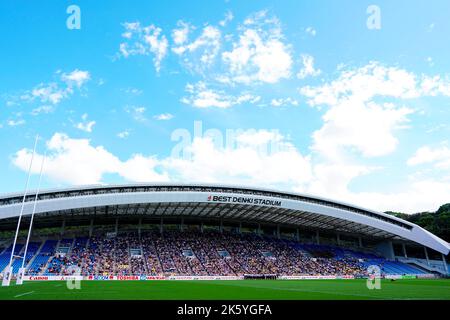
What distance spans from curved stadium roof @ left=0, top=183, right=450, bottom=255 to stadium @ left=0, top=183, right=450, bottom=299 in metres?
0.13

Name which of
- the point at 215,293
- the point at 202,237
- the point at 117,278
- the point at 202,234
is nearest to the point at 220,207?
the point at 202,237

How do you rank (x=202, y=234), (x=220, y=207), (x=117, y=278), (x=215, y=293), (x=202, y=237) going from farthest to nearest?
1. (x=202, y=234)
2. (x=202, y=237)
3. (x=220, y=207)
4. (x=117, y=278)
5. (x=215, y=293)

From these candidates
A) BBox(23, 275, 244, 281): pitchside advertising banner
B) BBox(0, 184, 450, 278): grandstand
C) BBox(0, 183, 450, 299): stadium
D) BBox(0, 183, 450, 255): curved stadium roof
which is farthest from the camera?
BBox(0, 184, 450, 278): grandstand

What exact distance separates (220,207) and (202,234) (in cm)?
799

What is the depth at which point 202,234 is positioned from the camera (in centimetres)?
5347

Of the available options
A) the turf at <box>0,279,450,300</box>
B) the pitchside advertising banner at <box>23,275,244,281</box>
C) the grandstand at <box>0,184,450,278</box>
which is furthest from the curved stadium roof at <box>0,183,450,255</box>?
the turf at <box>0,279,450,300</box>

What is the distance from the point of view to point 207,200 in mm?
43812

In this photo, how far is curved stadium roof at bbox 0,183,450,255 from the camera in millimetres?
39438

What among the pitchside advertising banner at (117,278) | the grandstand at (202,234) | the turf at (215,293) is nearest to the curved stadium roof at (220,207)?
the grandstand at (202,234)

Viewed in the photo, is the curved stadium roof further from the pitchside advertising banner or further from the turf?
the turf

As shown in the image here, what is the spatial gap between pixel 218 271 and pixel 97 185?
18.5 metres

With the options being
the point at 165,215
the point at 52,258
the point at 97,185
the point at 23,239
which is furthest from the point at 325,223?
the point at 23,239

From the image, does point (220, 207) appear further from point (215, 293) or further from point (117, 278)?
point (215, 293)
